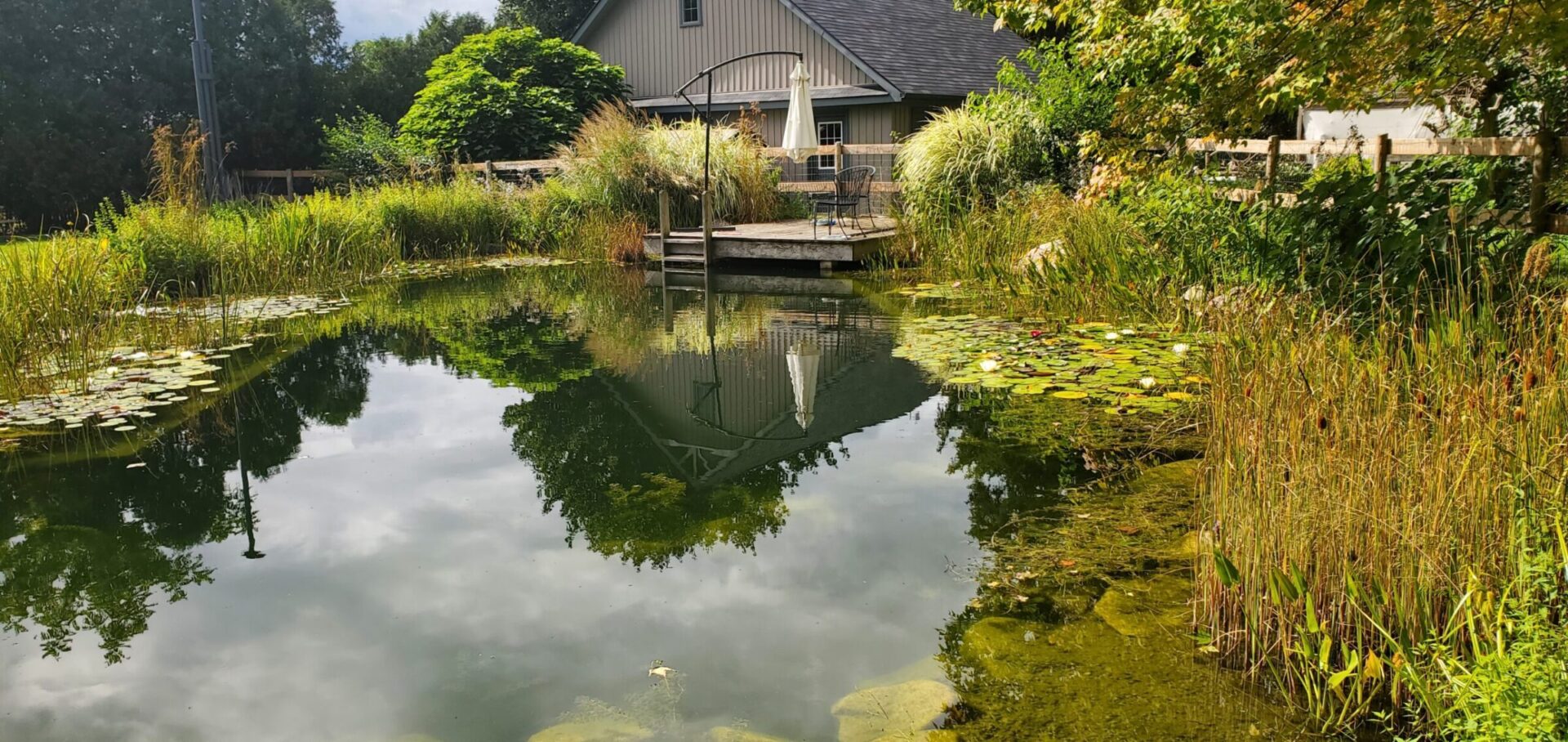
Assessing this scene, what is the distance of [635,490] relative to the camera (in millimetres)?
4922

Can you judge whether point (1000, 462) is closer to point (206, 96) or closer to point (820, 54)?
point (206, 96)

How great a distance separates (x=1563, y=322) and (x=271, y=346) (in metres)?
8.08

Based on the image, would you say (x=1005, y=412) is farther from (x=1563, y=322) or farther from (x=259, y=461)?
(x=259, y=461)

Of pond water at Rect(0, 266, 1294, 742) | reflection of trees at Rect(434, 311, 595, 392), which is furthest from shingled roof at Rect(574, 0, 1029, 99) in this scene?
pond water at Rect(0, 266, 1294, 742)

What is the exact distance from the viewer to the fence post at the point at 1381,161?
6203mm

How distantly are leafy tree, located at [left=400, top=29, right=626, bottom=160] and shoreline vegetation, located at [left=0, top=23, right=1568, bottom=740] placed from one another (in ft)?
17.6

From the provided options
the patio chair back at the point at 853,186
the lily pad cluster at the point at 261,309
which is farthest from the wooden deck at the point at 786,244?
the lily pad cluster at the point at 261,309

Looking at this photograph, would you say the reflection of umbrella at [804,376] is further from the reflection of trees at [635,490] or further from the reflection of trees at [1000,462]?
the reflection of trees at [1000,462]

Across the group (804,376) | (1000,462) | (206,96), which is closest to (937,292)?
(804,376)

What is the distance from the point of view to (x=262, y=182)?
74.7 ft

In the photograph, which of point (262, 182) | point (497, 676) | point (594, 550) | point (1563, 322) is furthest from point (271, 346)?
point (262, 182)

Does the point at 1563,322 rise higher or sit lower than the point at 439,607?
higher

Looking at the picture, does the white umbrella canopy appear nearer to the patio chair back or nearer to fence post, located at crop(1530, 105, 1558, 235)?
the patio chair back

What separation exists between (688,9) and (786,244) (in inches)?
433
